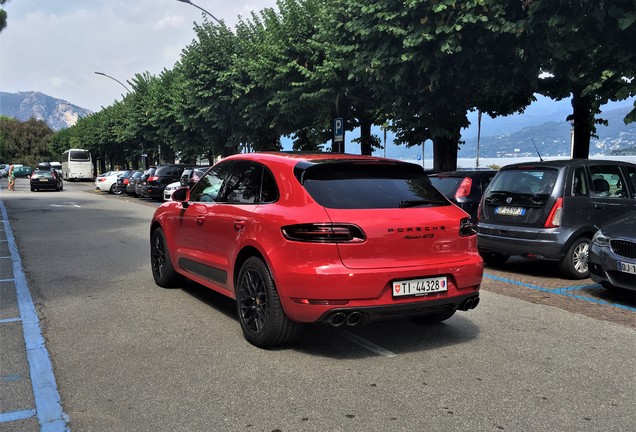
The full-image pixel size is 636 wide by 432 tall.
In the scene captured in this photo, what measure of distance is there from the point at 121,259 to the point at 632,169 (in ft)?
27.4

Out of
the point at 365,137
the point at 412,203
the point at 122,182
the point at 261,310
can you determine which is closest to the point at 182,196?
the point at 261,310

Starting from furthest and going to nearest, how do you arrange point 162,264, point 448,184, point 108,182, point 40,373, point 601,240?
point 108,182
point 448,184
point 162,264
point 601,240
point 40,373

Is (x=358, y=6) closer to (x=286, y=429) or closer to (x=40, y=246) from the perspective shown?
(x=40, y=246)

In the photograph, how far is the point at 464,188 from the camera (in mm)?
10125

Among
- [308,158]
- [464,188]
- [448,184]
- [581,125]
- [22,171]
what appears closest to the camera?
[308,158]

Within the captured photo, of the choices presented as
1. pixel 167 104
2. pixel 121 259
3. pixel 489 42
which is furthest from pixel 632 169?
pixel 167 104

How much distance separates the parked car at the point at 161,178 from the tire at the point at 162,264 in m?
19.5

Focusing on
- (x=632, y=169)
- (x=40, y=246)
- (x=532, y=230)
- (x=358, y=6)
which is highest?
(x=358, y=6)

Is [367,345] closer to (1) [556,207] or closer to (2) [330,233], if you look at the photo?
(2) [330,233]

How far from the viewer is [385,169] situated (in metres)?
4.76

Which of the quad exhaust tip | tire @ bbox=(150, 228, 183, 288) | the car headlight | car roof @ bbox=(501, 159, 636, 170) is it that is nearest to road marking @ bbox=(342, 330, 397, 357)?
the quad exhaust tip

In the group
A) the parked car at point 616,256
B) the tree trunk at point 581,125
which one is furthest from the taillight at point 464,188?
the tree trunk at point 581,125

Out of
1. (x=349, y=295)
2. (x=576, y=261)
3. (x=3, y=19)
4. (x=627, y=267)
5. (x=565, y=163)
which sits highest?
(x=3, y=19)

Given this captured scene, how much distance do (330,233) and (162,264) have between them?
355 centimetres
